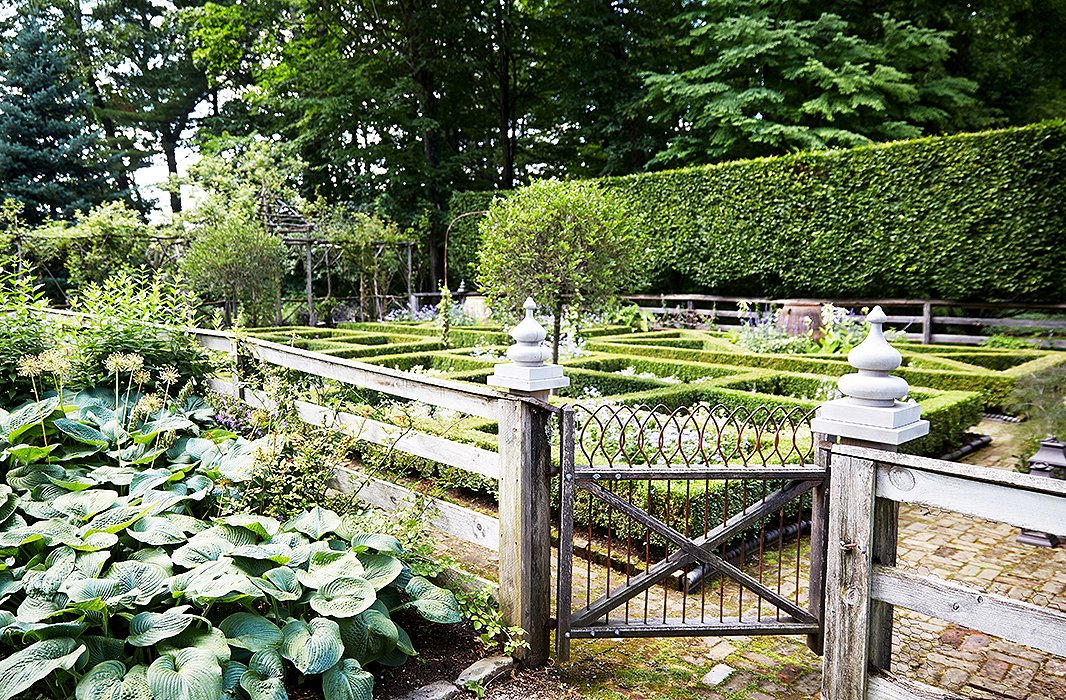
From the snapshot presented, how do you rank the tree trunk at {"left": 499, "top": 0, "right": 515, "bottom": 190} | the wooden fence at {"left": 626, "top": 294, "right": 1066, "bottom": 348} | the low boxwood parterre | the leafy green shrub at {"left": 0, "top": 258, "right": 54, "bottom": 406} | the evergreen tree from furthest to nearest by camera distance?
the tree trunk at {"left": 499, "top": 0, "right": 515, "bottom": 190} < the evergreen tree < the wooden fence at {"left": 626, "top": 294, "right": 1066, "bottom": 348} < the low boxwood parterre < the leafy green shrub at {"left": 0, "top": 258, "right": 54, "bottom": 406}

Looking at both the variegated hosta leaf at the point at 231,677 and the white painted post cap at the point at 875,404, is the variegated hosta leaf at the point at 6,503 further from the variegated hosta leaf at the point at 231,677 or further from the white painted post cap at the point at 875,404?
the white painted post cap at the point at 875,404

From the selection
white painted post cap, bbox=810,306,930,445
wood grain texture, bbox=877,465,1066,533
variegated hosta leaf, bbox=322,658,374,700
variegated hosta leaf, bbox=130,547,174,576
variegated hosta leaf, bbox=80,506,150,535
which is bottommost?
variegated hosta leaf, bbox=322,658,374,700

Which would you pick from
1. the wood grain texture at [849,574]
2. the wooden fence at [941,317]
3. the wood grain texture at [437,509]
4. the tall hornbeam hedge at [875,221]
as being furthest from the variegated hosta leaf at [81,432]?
the wooden fence at [941,317]

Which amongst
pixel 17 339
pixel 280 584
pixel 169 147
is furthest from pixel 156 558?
pixel 169 147

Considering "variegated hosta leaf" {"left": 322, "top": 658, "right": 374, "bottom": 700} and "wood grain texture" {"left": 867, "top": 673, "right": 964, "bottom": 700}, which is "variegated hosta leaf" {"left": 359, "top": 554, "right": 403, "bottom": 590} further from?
"wood grain texture" {"left": 867, "top": 673, "right": 964, "bottom": 700}

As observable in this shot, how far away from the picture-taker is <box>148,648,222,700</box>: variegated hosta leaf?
1871 mm

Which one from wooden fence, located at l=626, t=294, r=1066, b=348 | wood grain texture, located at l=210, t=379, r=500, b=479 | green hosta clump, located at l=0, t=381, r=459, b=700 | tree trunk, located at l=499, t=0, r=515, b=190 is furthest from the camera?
tree trunk, located at l=499, t=0, r=515, b=190

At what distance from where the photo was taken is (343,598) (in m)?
2.31

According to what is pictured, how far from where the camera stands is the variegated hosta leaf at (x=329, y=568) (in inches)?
92.8

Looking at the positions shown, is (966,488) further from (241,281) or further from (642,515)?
(241,281)

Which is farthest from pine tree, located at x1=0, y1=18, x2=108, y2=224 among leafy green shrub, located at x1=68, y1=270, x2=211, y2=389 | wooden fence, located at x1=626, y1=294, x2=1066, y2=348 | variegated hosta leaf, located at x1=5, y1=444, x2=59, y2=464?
variegated hosta leaf, located at x1=5, y1=444, x2=59, y2=464

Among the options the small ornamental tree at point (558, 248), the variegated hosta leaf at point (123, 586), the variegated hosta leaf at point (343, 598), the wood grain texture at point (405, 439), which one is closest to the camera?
the variegated hosta leaf at point (123, 586)

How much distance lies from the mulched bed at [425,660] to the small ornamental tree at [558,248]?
4.39m

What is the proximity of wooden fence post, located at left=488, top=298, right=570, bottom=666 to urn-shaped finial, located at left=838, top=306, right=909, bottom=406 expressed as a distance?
1053 mm
